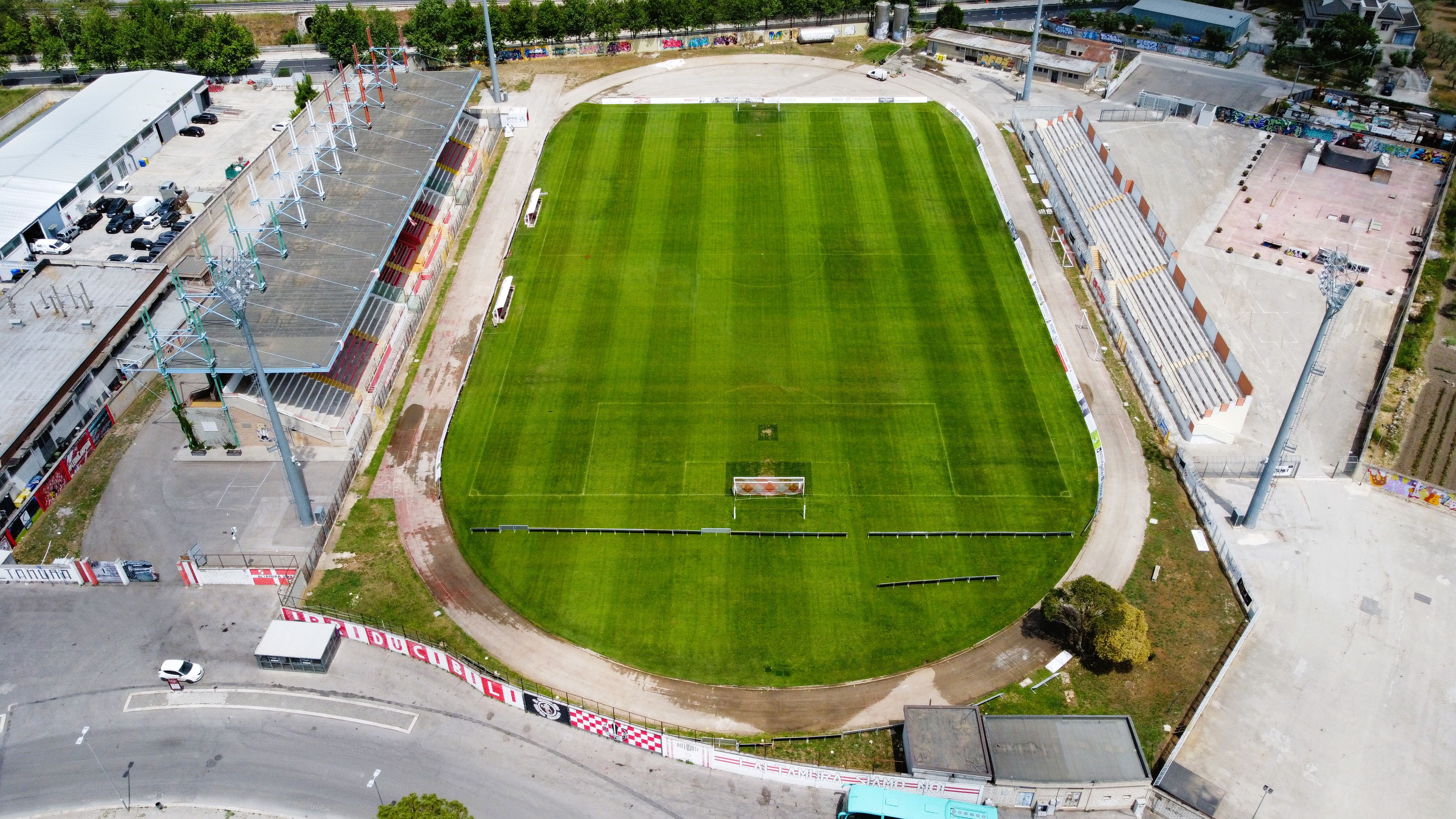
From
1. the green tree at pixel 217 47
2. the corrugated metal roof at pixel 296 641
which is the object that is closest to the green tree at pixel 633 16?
the green tree at pixel 217 47

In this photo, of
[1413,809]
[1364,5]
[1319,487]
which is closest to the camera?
[1413,809]

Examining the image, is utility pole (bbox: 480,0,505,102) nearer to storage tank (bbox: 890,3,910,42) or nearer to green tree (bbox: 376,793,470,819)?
storage tank (bbox: 890,3,910,42)

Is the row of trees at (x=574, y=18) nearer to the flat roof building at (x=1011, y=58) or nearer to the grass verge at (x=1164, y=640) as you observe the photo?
the flat roof building at (x=1011, y=58)

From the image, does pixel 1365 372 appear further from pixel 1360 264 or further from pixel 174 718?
pixel 174 718

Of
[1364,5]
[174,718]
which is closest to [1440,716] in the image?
[174,718]

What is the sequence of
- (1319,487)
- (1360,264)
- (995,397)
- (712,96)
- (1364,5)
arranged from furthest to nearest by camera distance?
(1364,5) < (712,96) < (1360,264) < (995,397) < (1319,487)

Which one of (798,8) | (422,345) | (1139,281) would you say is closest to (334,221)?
(422,345)
